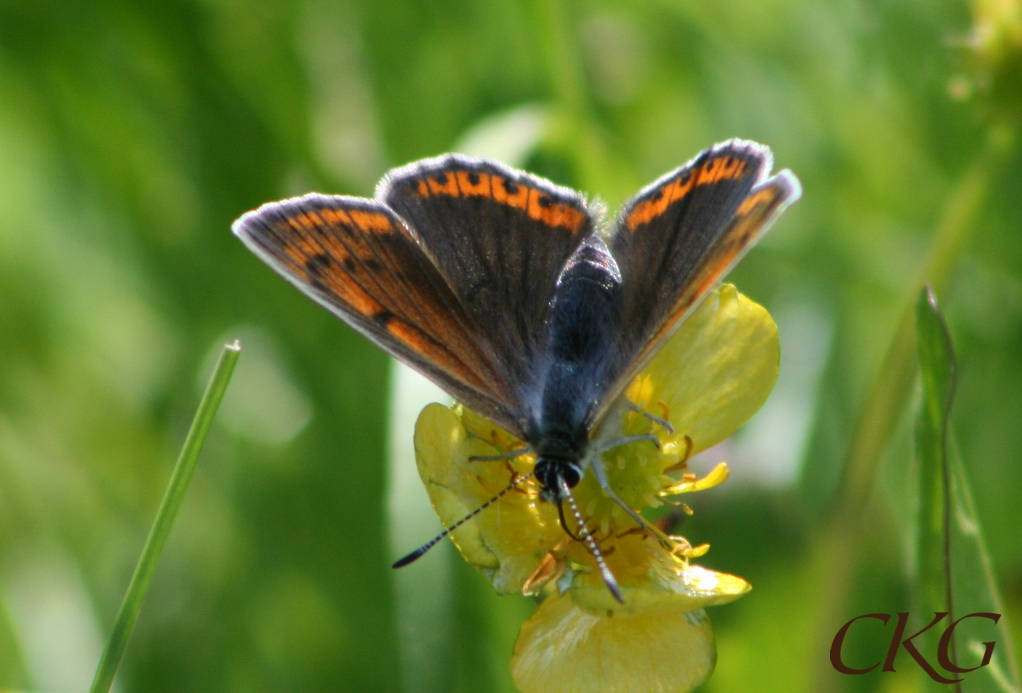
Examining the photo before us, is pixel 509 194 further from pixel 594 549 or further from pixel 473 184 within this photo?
pixel 594 549

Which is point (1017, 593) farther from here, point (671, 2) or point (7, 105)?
point (7, 105)

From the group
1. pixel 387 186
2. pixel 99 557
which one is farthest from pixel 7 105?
pixel 387 186

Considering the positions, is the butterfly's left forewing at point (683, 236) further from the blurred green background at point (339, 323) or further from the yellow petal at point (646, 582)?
the blurred green background at point (339, 323)

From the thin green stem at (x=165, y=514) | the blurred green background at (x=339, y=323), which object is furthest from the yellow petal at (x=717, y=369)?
the thin green stem at (x=165, y=514)

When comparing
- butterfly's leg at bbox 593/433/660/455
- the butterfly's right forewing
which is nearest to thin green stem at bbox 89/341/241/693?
the butterfly's right forewing

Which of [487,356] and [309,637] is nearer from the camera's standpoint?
[487,356]

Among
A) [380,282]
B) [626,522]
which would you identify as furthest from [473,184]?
[626,522]

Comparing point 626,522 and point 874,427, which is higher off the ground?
point 626,522

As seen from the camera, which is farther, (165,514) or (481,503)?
(481,503)
